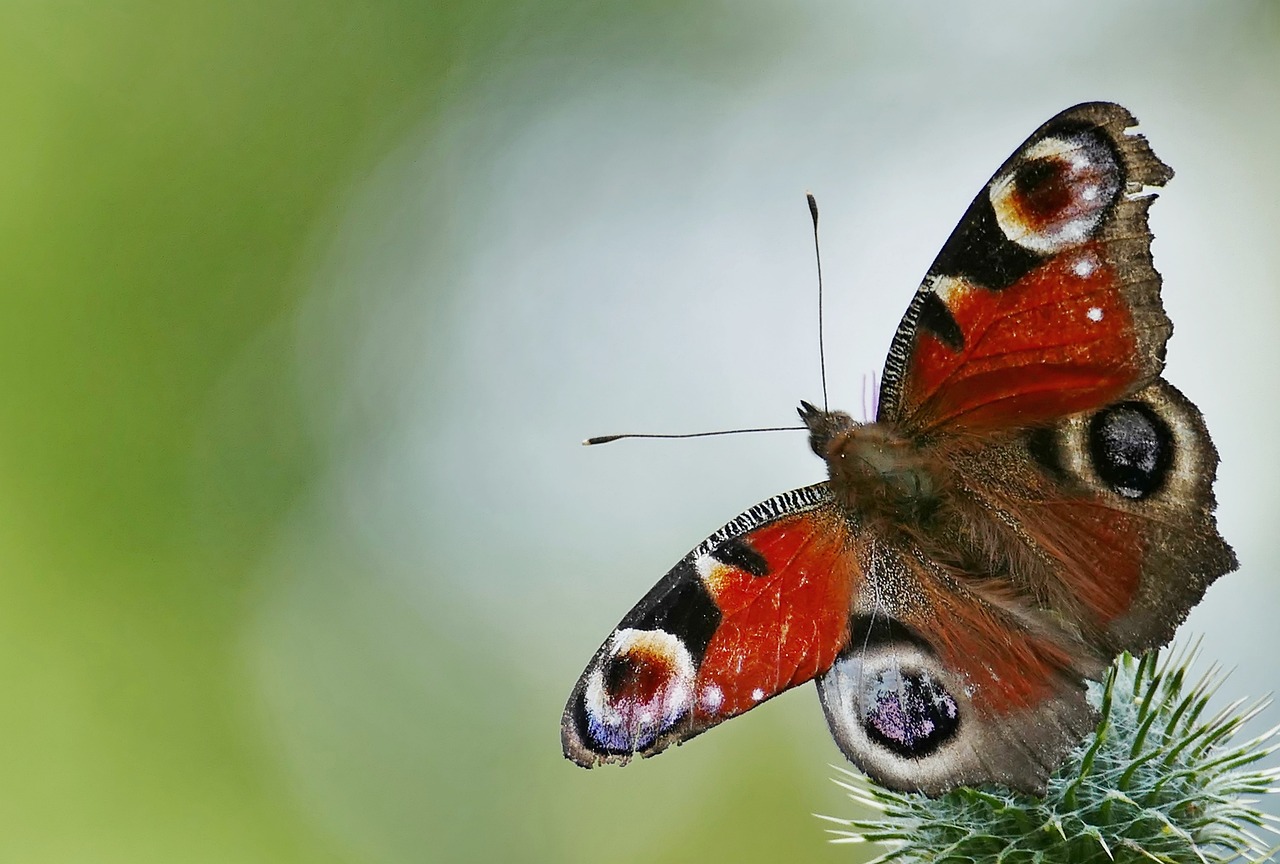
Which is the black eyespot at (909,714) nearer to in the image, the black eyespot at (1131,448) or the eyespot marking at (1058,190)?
the black eyespot at (1131,448)

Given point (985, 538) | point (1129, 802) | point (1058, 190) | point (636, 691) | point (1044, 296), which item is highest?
point (1058, 190)

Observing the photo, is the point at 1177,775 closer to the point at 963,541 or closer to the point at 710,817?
the point at 963,541

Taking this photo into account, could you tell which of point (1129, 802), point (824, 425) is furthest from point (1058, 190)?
point (1129, 802)

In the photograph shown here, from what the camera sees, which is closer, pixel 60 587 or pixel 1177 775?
pixel 1177 775

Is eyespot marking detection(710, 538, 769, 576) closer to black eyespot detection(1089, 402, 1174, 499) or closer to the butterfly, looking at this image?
the butterfly

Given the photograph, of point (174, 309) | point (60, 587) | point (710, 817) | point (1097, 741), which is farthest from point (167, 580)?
point (1097, 741)

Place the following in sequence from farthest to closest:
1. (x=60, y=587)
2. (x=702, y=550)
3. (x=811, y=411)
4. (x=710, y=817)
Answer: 1. (x=710, y=817)
2. (x=60, y=587)
3. (x=811, y=411)
4. (x=702, y=550)

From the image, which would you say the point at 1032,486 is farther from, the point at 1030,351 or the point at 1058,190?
the point at 1058,190

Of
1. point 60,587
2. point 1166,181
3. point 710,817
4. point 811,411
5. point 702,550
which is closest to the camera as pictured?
point 1166,181
